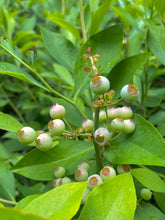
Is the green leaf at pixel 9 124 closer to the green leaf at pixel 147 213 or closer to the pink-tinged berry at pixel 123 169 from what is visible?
the pink-tinged berry at pixel 123 169

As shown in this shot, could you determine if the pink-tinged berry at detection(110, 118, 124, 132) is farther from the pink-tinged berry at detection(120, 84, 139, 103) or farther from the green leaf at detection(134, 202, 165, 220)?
the green leaf at detection(134, 202, 165, 220)

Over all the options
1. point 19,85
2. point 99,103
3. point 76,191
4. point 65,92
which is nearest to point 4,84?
point 19,85

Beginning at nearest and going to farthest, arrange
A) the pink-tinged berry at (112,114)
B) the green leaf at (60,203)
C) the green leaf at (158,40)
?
the green leaf at (60,203), the pink-tinged berry at (112,114), the green leaf at (158,40)

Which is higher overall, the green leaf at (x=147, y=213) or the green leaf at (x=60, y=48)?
the green leaf at (x=60, y=48)

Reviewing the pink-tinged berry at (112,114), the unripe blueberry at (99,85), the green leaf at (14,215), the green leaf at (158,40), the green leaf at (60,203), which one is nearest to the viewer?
the green leaf at (14,215)

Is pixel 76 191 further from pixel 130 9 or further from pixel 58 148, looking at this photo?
pixel 130 9

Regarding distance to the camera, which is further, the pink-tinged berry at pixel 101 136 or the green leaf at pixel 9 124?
the green leaf at pixel 9 124

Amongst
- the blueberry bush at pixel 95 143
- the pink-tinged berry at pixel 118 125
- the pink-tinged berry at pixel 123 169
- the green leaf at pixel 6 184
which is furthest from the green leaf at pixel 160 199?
the green leaf at pixel 6 184
